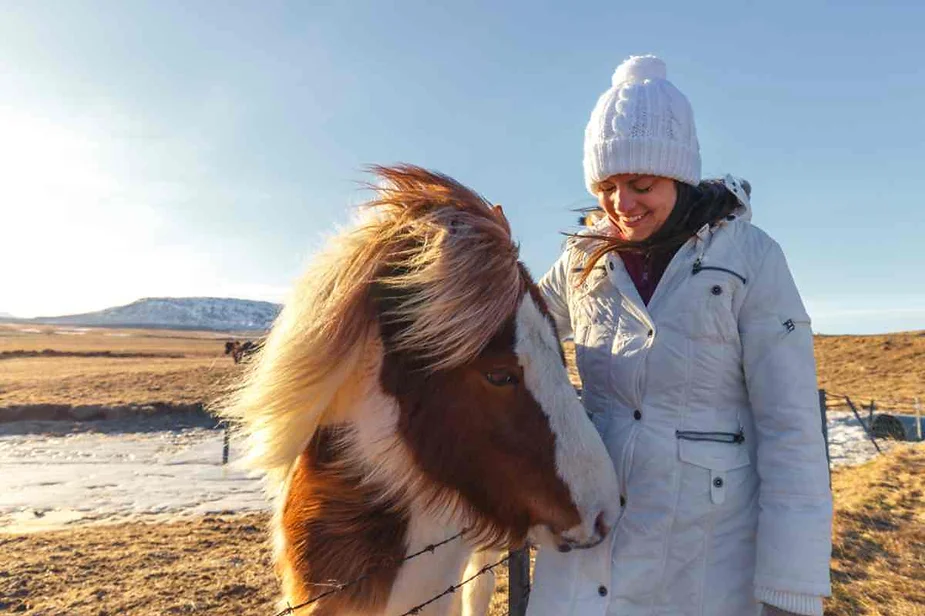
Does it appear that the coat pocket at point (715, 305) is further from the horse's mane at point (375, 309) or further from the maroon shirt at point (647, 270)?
the horse's mane at point (375, 309)

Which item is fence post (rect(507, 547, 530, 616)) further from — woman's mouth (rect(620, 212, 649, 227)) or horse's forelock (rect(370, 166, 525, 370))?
woman's mouth (rect(620, 212, 649, 227))

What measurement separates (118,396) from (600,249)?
19.4 m

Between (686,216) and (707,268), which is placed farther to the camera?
(686,216)

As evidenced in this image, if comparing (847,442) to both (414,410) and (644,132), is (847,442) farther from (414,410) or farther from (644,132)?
(414,410)

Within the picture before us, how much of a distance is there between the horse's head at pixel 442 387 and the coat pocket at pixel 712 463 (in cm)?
23

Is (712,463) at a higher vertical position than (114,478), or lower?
higher

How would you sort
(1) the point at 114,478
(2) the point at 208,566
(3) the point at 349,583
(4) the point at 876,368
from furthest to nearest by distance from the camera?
Answer: 1. (4) the point at 876,368
2. (1) the point at 114,478
3. (2) the point at 208,566
4. (3) the point at 349,583

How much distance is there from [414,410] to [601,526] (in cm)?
65

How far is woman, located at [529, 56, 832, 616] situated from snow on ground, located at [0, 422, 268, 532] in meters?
5.26

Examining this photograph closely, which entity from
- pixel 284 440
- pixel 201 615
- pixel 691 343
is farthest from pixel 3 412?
pixel 691 343

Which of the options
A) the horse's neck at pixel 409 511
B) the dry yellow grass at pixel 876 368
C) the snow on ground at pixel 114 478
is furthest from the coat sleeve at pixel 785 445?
the dry yellow grass at pixel 876 368

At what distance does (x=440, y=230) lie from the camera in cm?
175

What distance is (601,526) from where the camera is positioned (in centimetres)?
168

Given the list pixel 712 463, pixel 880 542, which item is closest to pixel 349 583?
pixel 712 463
